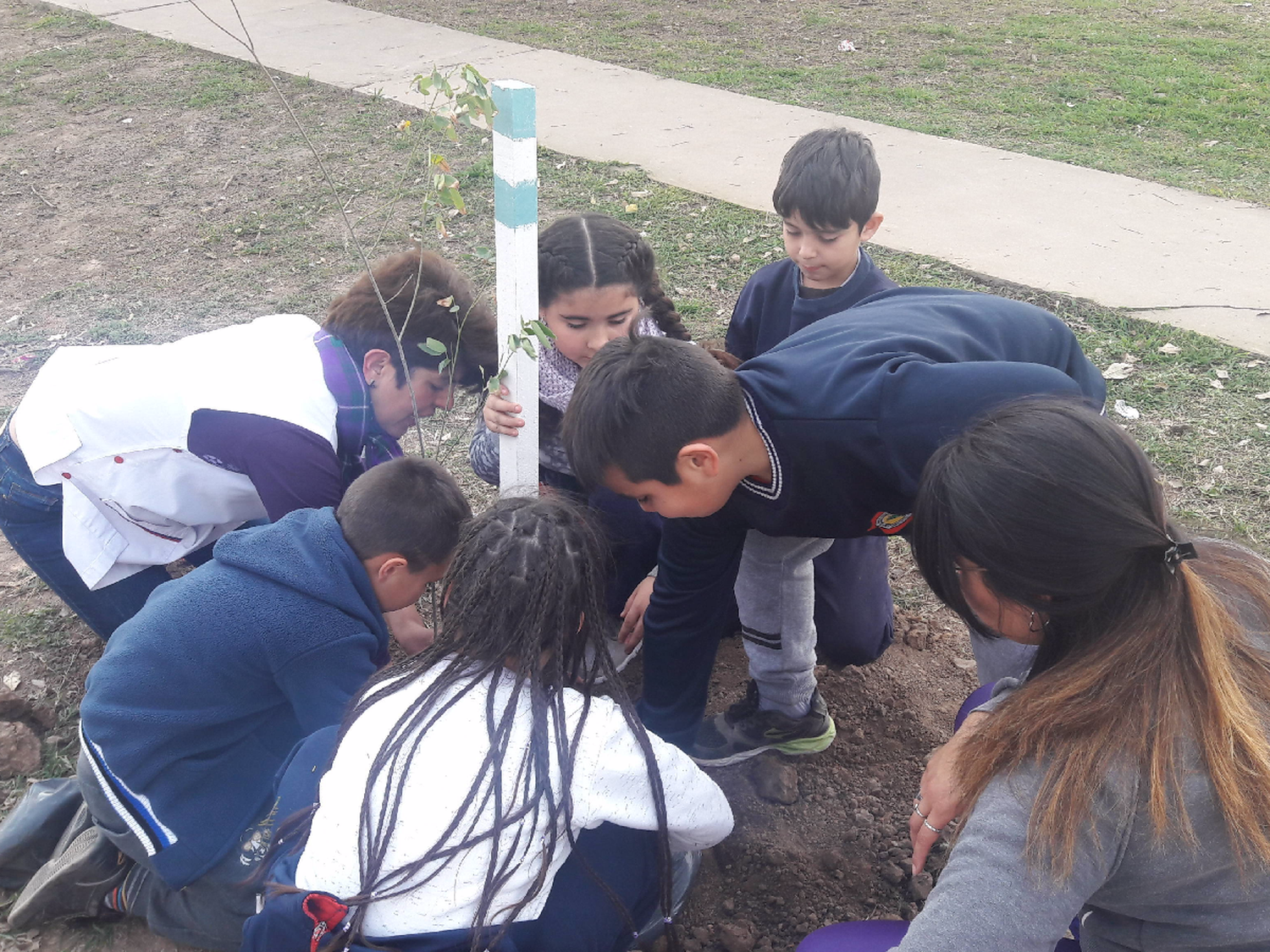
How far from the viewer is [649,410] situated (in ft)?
5.73

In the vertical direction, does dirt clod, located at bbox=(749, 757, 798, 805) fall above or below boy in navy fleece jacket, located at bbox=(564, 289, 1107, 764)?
below

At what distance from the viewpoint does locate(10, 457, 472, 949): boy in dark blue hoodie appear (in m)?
1.76

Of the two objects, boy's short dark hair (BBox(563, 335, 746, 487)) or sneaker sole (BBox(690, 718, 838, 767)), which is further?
sneaker sole (BBox(690, 718, 838, 767))

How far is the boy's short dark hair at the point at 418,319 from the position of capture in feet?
7.59

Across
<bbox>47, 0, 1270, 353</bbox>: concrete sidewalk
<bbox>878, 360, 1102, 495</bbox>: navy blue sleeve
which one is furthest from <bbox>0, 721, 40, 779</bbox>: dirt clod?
<bbox>47, 0, 1270, 353</bbox>: concrete sidewalk

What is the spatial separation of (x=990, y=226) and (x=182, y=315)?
142 inches

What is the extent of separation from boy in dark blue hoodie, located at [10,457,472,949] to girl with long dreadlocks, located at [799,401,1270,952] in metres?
0.99

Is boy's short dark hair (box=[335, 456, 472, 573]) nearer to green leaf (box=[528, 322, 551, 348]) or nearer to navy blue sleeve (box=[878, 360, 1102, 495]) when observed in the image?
green leaf (box=[528, 322, 551, 348])

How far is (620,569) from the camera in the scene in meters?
2.65

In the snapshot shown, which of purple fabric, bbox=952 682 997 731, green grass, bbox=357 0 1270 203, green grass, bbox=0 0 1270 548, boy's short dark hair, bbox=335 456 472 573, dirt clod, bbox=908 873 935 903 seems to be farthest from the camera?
green grass, bbox=357 0 1270 203

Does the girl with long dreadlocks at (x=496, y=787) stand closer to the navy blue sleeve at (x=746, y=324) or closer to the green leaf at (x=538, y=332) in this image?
the green leaf at (x=538, y=332)

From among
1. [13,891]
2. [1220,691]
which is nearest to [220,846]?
[13,891]

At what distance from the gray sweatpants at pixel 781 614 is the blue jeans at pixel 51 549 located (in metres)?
1.42

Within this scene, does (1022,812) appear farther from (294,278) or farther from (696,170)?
(696,170)
